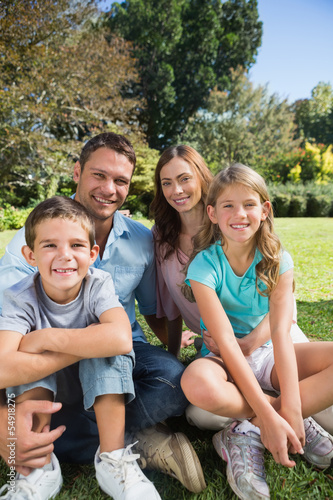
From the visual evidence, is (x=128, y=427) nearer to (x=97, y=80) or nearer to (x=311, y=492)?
(x=311, y=492)

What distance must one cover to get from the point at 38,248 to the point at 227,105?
24.6 m

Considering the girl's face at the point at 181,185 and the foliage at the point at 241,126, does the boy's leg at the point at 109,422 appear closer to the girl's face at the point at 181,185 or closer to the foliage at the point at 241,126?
the girl's face at the point at 181,185

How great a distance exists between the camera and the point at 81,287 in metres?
1.84

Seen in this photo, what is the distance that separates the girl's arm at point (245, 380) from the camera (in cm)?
157

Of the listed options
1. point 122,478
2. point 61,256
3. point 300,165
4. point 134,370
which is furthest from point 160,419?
point 300,165

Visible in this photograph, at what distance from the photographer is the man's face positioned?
95.0 inches

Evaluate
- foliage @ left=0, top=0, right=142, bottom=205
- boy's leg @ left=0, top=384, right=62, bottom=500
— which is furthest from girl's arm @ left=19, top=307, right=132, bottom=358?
foliage @ left=0, top=0, right=142, bottom=205

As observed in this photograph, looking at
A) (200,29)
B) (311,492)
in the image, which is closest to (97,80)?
(200,29)

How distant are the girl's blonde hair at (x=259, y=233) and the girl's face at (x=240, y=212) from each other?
38mm

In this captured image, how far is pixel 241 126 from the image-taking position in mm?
23828

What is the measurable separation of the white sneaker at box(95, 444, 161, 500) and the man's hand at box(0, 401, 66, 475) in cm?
24

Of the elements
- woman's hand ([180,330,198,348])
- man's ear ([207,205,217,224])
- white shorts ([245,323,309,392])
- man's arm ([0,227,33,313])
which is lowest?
woman's hand ([180,330,198,348])

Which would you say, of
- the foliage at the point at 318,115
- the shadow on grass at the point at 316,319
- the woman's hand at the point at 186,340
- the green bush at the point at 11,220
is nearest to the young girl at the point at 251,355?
the woman's hand at the point at 186,340

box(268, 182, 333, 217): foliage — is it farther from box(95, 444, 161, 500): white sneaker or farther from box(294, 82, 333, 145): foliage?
box(294, 82, 333, 145): foliage
